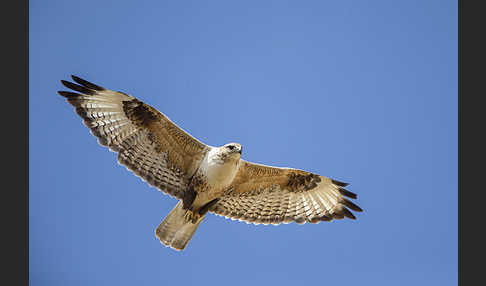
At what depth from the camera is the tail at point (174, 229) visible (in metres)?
7.83

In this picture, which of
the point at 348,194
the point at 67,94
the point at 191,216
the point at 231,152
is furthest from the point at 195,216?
the point at 67,94

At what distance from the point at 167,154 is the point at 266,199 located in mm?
1809

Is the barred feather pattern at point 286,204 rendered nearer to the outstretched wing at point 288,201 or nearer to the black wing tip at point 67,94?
the outstretched wing at point 288,201

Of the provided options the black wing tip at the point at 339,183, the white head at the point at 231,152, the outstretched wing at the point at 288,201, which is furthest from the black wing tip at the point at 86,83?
the black wing tip at the point at 339,183

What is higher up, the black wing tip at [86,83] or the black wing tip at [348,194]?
the black wing tip at [86,83]

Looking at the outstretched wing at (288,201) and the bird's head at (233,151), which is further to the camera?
the outstretched wing at (288,201)

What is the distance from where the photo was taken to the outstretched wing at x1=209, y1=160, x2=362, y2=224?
822 centimetres

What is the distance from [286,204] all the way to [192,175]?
1.68 metres

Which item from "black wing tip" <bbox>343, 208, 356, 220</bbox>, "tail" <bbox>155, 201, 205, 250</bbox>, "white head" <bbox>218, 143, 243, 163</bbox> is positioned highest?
"white head" <bbox>218, 143, 243, 163</bbox>

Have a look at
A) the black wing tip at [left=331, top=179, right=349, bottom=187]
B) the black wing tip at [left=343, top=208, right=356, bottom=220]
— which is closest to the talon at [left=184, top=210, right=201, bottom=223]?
the black wing tip at [left=331, top=179, right=349, bottom=187]

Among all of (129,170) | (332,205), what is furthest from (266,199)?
(129,170)

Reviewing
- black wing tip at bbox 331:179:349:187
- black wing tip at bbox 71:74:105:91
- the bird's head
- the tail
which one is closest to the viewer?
the bird's head

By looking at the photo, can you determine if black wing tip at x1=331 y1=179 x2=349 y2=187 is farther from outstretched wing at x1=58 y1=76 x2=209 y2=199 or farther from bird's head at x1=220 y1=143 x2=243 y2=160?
outstretched wing at x1=58 y1=76 x2=209 y2=199

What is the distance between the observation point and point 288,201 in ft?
27.3
